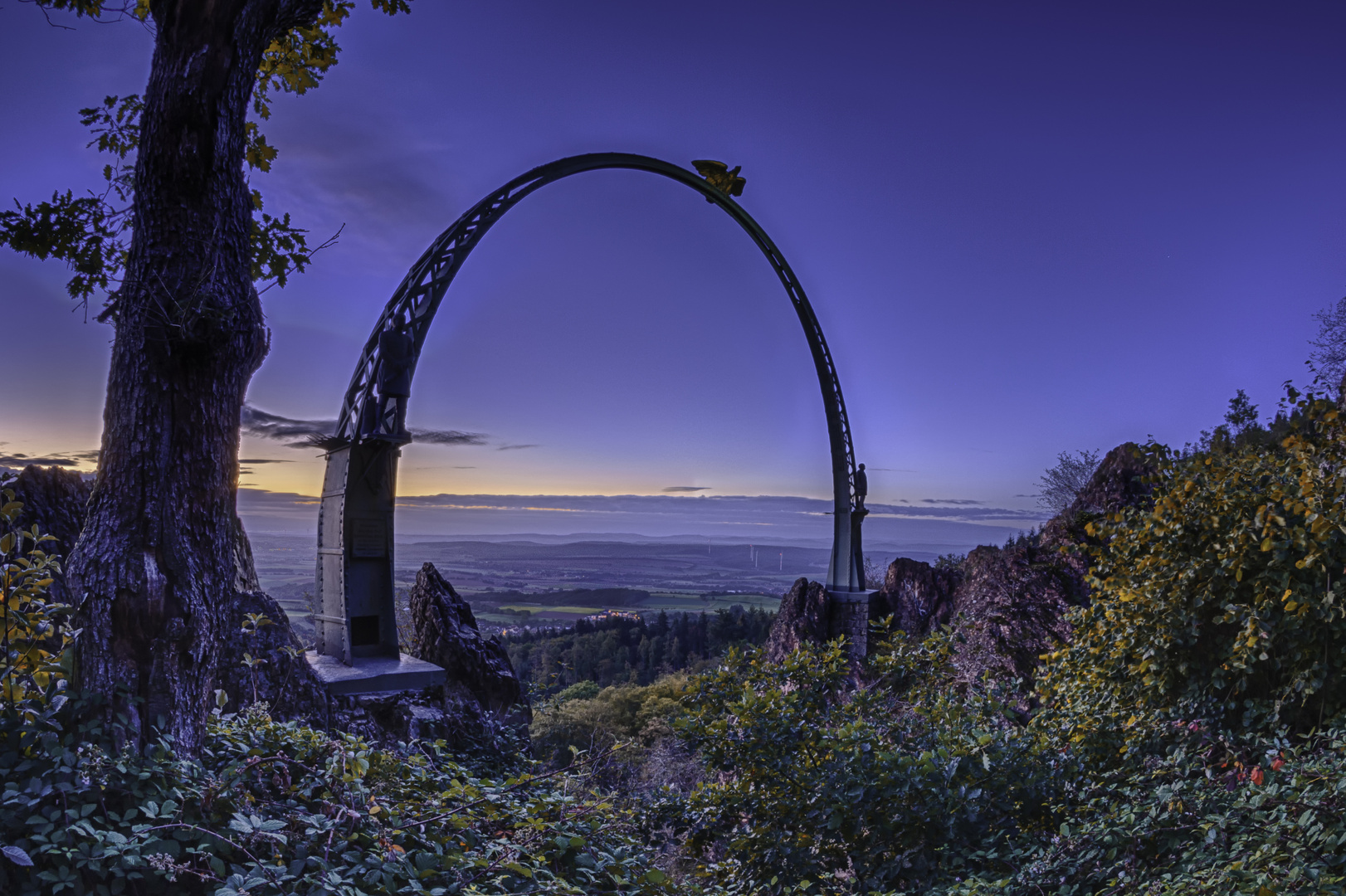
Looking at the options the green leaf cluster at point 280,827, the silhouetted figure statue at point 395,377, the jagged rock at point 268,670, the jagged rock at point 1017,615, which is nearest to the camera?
the green leaf cluster at point 280,827

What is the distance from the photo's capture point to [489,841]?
2.88 metres

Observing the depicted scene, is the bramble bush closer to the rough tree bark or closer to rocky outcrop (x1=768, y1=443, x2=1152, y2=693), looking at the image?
the rough tree bark

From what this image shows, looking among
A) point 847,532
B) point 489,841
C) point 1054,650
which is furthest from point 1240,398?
point 489,841

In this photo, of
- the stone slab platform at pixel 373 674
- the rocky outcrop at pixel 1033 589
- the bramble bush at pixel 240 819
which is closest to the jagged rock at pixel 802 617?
the rocky outcrop at pixel 1033 589

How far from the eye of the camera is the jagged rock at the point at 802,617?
10.2 meters

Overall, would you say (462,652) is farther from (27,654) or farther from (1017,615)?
(1017,615)

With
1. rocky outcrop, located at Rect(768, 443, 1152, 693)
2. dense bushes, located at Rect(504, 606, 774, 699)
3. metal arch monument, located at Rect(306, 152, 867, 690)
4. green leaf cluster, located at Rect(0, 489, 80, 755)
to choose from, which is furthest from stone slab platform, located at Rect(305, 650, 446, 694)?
dense bushes, located at Rect(504, 606, 774, 699)

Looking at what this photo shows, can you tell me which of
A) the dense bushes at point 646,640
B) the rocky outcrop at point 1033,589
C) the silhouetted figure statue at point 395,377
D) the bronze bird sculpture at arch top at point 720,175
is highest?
the bronze bird sculpture at arch top at point 720,175

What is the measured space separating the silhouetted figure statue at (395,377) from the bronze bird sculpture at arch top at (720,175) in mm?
5298

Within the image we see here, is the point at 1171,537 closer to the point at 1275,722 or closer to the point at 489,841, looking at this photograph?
the point at 1275,722

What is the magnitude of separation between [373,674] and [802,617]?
6530 millimetres

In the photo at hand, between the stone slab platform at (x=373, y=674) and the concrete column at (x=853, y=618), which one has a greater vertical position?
the stone slab platform at (x=373, y=674)

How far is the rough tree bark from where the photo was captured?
110 inches

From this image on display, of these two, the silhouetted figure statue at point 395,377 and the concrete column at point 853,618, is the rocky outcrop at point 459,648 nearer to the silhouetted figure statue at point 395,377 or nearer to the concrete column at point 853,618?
the silhouetted figure statue at point 395,377
